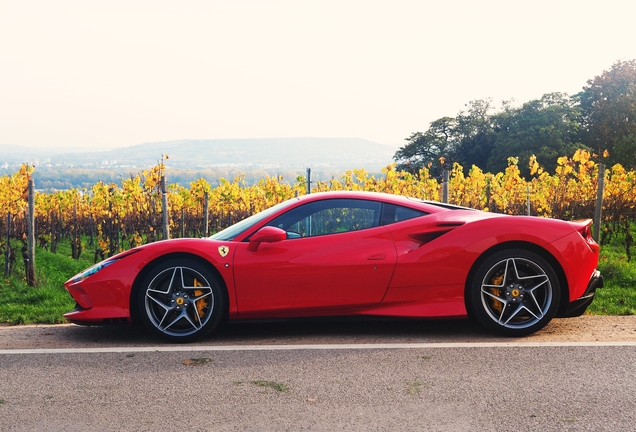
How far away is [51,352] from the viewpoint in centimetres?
532

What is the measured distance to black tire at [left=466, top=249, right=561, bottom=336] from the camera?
5.54 meters

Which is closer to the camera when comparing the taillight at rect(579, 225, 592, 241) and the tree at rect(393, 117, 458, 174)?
the taillight at rect(579, 225, 592, 241)

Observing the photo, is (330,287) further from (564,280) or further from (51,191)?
(51,191)

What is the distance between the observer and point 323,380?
4418 millimetres

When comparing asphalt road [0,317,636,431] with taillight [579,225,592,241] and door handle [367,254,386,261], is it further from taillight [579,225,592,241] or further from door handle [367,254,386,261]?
taillight [579,225,592,241]

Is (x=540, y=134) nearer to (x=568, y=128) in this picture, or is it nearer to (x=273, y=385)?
(x=568, y=128)

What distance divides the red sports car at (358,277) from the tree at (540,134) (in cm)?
4464

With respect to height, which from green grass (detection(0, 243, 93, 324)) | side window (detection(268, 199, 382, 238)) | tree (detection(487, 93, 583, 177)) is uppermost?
tree (detection(487, 93, 583, 177))

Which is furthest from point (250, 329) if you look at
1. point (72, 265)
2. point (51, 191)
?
point (51, 191)

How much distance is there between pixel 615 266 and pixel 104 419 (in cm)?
751

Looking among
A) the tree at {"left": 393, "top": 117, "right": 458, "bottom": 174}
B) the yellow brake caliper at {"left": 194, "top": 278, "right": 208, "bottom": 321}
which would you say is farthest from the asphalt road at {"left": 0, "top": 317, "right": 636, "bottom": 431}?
the tree at {"left": 393, "top": 117, "right": 458, "bottom": 174}

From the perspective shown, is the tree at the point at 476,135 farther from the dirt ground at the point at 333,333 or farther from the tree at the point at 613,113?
the dirt ground at the point at 333,333

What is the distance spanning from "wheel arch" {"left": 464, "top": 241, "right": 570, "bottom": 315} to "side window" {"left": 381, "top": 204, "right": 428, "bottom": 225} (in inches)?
24.9

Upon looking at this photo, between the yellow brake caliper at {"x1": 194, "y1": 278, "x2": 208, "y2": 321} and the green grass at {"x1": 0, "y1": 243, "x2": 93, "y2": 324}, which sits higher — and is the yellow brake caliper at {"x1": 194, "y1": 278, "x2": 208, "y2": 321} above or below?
above
